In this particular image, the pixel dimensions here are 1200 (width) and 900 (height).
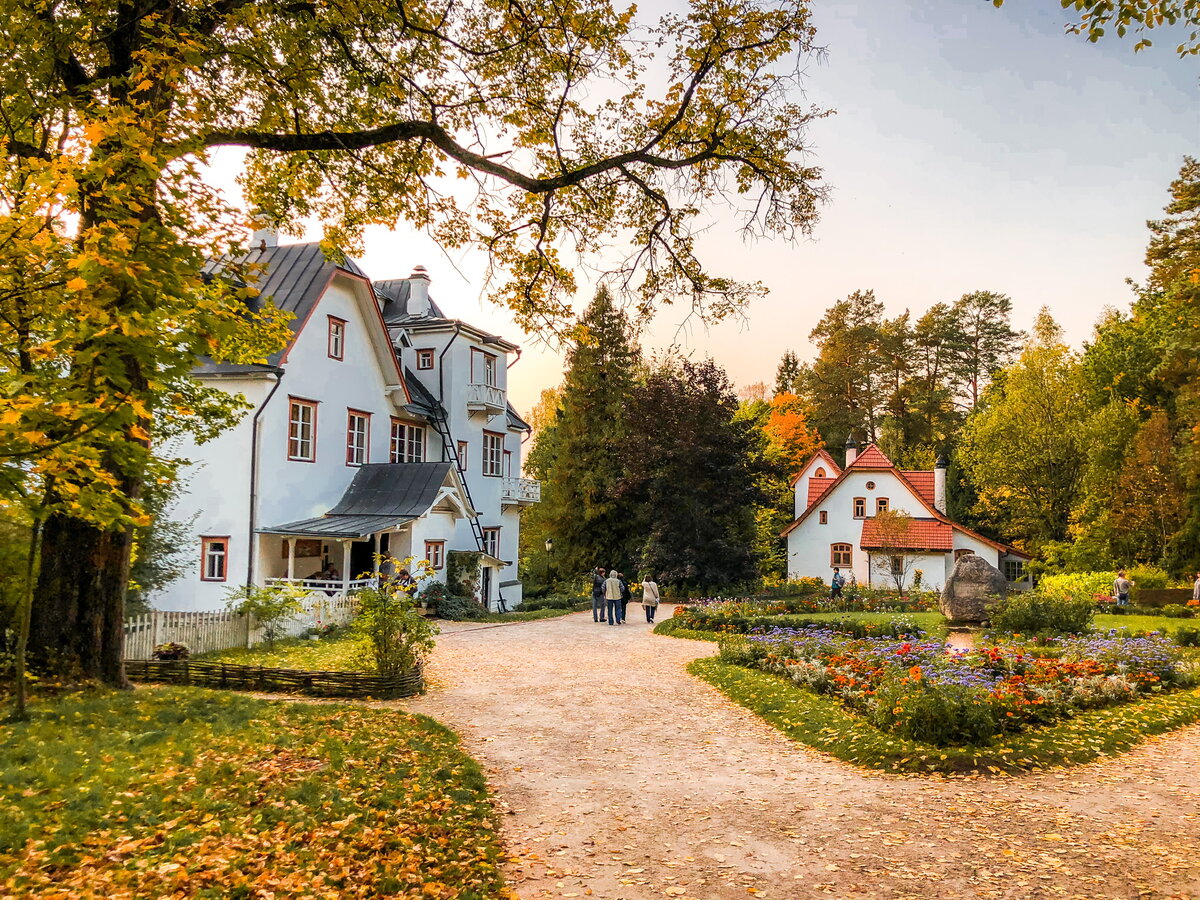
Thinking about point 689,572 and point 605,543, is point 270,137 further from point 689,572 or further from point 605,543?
point 605,543

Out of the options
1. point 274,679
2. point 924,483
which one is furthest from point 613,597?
point 924,483

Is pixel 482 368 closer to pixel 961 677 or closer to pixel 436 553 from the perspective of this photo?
pixel 436 553

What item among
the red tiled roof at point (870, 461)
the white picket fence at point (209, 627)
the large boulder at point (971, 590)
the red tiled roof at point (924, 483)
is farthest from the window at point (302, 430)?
the red tiled roof at point (924, 483)

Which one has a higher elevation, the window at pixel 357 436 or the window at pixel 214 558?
the window at pixel 357 436

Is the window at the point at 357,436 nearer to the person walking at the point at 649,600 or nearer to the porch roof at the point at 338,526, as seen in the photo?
the porch roof at the point at 338,526

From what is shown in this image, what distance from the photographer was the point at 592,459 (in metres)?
39.1

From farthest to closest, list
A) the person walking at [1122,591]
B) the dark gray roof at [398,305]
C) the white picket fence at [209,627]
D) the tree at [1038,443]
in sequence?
1. the tree at [1038,443]
2. the dark gray roof at [398,305]
3. the person walking at [1122,591]
4. the white picket fence at [209,627]

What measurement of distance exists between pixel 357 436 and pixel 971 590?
18.7 m

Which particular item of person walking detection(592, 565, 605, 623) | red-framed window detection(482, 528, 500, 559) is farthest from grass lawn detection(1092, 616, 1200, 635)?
red-framed window detection(482, 528, 500, 559)

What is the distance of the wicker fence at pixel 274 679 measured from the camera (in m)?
11.4

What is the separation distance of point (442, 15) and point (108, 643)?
882 cm

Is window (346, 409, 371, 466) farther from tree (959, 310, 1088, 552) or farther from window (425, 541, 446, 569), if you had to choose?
tree (959, 310, 1088, 552)

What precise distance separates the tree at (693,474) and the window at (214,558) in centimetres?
1607

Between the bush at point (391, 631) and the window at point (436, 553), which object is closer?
the bush at point (391, 631)
